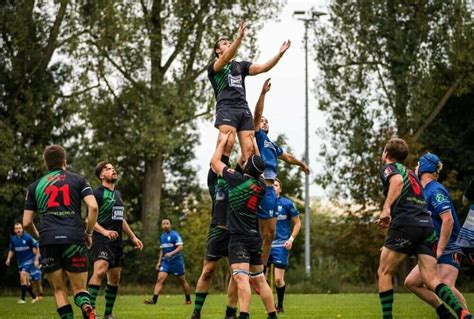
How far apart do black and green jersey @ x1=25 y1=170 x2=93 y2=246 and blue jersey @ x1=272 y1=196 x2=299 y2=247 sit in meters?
9.92

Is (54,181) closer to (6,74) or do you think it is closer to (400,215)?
(400,215)

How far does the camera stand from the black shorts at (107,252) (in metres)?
15.4

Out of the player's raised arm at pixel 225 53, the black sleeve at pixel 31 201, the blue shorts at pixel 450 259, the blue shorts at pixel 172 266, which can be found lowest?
the blue shorts at pixel 450 259

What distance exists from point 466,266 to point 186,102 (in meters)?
15.0

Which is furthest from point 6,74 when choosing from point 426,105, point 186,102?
point 426,105

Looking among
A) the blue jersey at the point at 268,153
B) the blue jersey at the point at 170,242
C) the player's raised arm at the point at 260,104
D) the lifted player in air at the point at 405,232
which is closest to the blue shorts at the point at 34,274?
the blue jersey at the point at 170,242

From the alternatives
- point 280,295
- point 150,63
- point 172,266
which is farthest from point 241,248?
point 150,63

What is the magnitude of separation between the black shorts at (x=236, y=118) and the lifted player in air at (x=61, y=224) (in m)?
2.69

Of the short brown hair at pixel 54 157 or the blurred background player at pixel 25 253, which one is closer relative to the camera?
the short brown hair at pixel 54 157

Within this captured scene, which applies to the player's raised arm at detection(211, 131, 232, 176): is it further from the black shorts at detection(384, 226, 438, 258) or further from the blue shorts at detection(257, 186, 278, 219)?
the black shorts at detection(384, 226, 438, 258)

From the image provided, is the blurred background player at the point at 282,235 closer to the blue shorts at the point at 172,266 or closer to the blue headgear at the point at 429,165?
the blue shorts at the point at 172,266

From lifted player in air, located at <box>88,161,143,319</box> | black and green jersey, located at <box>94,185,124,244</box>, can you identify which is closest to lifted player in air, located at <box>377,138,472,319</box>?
lifted player in air, located at <box>88,161,143,319</box>

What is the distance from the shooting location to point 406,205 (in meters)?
11.0

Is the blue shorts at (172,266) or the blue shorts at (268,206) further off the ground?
the blue shorts at (268,206)
